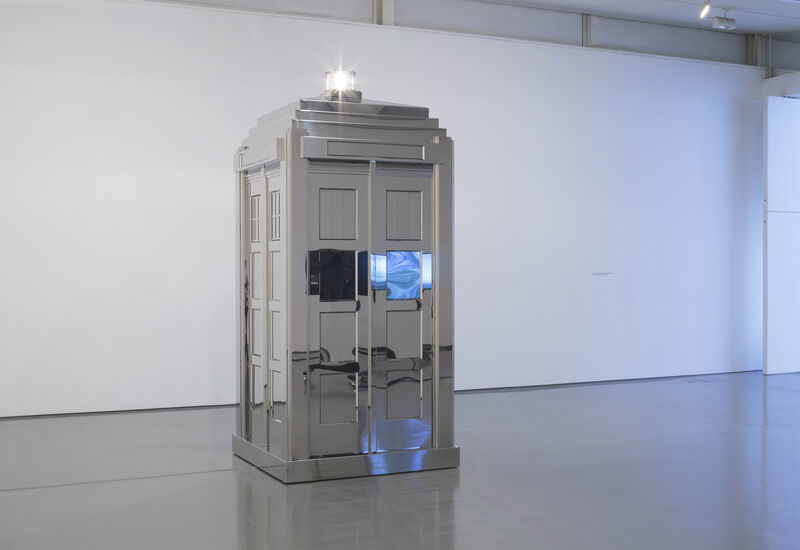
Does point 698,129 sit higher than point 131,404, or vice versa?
point 698,129

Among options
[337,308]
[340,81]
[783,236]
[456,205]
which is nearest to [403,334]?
[337,308]

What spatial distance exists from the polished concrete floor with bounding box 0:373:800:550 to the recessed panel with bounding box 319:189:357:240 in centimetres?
148

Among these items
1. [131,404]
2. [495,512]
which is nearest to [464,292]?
[131,404]

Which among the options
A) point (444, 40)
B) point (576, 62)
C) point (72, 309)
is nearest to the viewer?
point (72, 309)

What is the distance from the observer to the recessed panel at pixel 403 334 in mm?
5672

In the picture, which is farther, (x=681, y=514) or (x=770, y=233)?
(x=770, y=233)

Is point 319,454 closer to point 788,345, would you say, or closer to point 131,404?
point 131,404

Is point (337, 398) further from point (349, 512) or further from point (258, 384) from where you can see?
point (349, 512)

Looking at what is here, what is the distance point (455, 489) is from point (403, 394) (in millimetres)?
732

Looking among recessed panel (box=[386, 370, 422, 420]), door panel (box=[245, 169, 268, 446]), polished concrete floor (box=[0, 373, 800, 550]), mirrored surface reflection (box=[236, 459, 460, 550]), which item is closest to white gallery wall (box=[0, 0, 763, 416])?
polished concrete floor (box=[0, 373, 800, 550])

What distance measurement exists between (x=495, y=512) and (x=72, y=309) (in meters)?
4.60

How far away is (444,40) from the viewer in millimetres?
9164

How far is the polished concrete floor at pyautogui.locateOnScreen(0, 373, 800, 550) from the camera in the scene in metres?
4.31

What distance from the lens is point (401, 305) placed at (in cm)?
570
